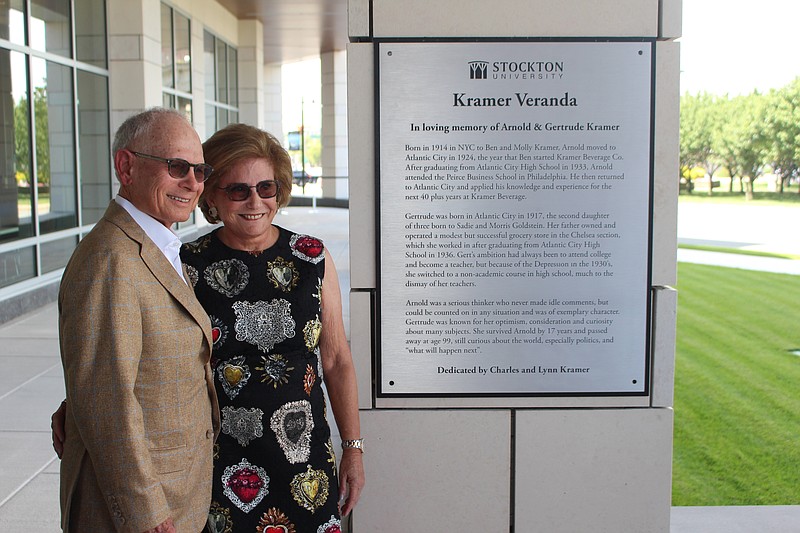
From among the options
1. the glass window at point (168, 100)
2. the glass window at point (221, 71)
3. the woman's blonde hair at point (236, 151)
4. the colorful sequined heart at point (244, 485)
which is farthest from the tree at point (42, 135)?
the glass window at point (221, 71)

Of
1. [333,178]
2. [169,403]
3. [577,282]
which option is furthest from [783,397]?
[333,178]

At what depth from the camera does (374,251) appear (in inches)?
124

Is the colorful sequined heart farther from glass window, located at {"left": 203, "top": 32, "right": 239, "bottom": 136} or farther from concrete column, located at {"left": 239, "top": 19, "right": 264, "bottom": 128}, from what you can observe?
concrete column, located at {"left": 239, "top": 19, "right": 264, "bottom": 128}

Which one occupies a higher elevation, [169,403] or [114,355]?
[114,355]

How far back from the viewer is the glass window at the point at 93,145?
1277cm

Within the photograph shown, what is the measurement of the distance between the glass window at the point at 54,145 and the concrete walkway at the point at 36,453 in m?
2.10

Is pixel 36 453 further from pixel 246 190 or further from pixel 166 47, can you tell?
pixel 166 47

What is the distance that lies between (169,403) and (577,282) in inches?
67.8

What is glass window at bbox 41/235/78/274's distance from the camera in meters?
Result: 11.0

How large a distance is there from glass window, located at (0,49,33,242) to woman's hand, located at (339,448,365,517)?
849 centimetres

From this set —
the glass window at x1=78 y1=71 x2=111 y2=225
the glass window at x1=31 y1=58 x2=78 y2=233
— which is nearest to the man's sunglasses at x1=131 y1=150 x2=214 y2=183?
the glass window at x1=31 y1=58 x2=78 y2=233

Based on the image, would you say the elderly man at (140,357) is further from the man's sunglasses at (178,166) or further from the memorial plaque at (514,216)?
the memorial plaque at (514,216)

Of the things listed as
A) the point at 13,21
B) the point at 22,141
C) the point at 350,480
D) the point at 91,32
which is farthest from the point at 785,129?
the point at 350,480

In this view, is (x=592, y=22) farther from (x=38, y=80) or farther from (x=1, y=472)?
(x=38, y=80)
